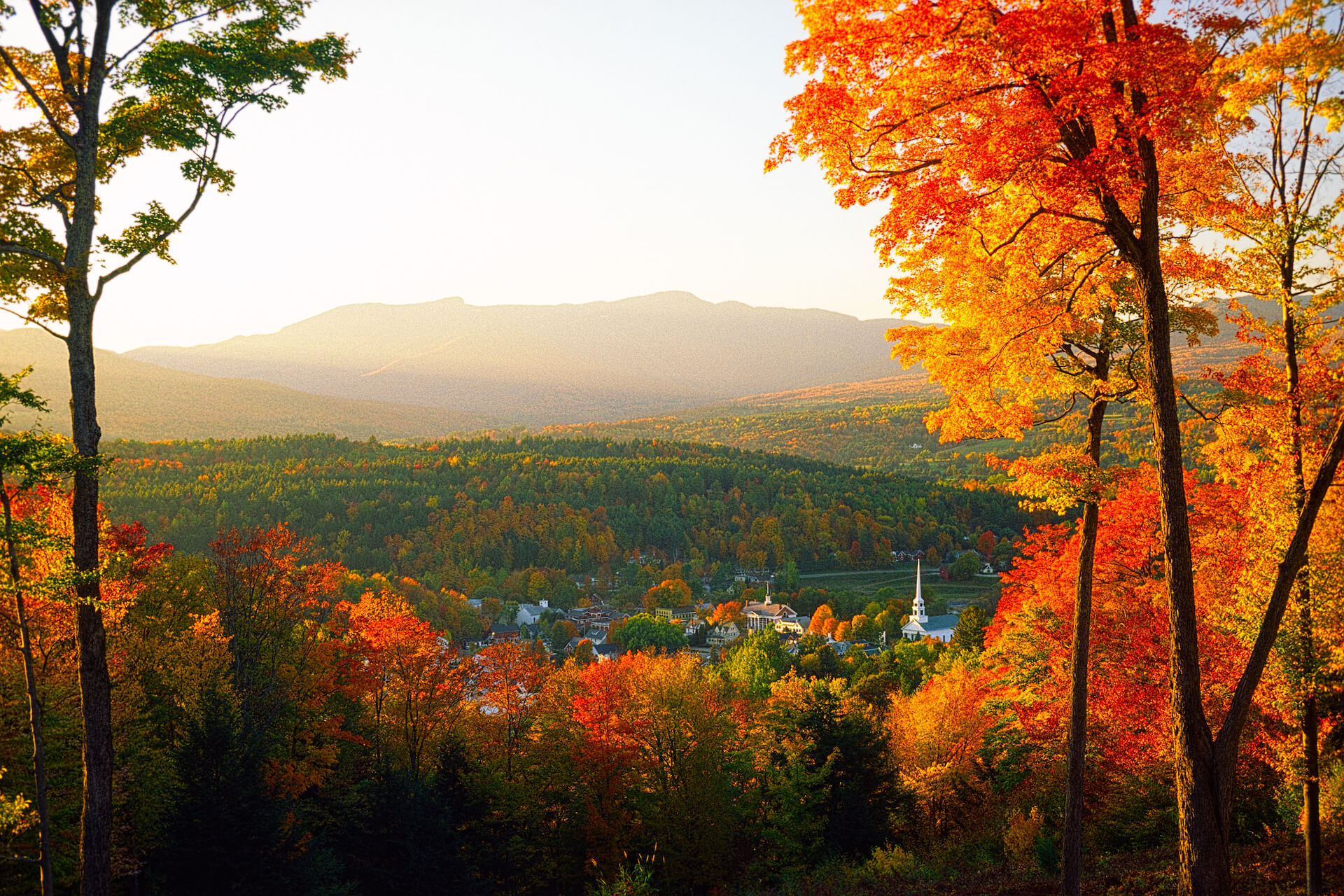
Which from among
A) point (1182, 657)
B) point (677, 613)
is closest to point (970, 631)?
point (1182, 657)

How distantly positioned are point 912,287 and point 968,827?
1893cm

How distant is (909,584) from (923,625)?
36.6 metres

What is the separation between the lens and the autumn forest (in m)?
6.89

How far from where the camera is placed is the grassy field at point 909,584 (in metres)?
103

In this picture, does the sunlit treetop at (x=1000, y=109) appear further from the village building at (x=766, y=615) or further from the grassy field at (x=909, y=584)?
the grassy field at (x=909, y=584)

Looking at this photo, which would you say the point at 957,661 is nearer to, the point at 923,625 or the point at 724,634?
the point at 923,625

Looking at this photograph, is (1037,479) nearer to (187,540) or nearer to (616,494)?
(187,540)

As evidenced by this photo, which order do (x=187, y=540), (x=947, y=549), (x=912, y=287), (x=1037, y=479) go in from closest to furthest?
(x=1037, y=479) → (x=912, y=287) → (x=187, y=540) → (x=947, y=549)

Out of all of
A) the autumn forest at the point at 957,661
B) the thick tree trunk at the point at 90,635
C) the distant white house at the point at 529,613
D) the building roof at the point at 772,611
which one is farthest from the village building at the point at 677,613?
the thick tree trunk at the point at 90,635

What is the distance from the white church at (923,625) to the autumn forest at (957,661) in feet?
148

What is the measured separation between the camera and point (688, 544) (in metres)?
130

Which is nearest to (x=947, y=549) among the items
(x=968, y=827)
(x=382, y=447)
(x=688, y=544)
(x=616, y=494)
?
(x=688, y=544)

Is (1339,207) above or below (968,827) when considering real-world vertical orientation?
above

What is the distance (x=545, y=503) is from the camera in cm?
12625
